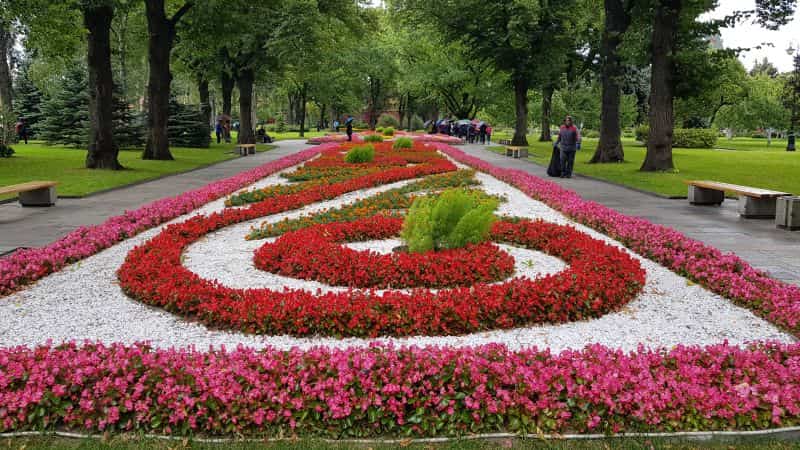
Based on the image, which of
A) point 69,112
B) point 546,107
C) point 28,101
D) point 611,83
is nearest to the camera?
point 611,83

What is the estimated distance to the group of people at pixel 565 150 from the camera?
18.4 meters

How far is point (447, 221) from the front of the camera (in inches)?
295

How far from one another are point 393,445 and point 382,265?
133 inches

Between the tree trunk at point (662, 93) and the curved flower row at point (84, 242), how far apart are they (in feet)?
45.3

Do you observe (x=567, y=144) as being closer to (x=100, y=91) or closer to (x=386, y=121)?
(x=100, y=91)

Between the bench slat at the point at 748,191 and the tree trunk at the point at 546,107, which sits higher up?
the tree trunk at the point at 546,107

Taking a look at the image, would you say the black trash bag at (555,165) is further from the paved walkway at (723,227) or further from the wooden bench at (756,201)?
the wooden bench at (756,201)

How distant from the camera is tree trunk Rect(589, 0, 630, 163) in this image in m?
24.2

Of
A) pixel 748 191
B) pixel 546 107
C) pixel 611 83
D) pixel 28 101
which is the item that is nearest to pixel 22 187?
pixel 748 191

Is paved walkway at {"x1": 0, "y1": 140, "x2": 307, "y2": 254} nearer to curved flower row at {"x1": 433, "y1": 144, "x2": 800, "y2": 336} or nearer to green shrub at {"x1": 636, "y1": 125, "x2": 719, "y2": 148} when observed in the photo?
curved flower row at {"x1": 433, "y1": 144, "x2": 800, "y2": 336}

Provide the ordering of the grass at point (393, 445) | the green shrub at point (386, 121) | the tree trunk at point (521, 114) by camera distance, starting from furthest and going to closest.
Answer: the green shrub at point (386, 121) < the tree trunk at point (521, 114) < the grass at point (393, 445)

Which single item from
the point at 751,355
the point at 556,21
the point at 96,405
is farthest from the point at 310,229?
the point at 556,21

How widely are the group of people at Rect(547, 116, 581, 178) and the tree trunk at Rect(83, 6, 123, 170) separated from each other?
13.3m

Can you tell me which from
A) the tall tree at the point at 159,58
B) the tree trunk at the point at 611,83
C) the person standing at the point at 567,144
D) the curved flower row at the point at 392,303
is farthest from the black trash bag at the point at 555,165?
the tall tree at the point at 159,58
